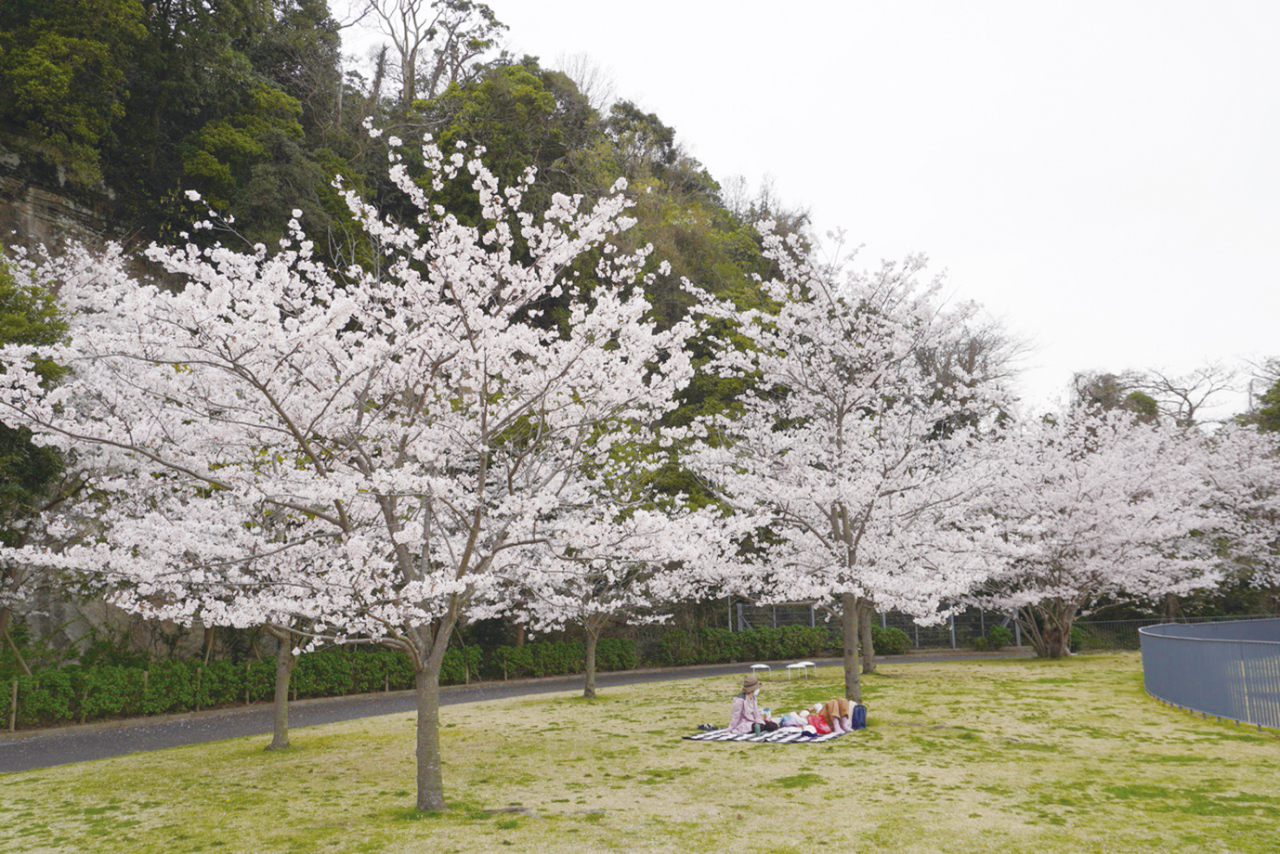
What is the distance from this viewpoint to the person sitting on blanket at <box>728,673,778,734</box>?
37.7 ft

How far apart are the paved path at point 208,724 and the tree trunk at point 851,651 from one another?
23.2 ft

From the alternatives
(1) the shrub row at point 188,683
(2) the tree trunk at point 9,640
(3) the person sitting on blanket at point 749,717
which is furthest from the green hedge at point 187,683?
(3) the person sitting on blanket at point 749,717

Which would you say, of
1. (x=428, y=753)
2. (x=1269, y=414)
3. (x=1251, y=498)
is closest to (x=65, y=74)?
(x=428, y=753)

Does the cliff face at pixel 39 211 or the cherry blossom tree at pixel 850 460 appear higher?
the cliff face at pixel 39 211

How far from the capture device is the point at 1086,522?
22078mm

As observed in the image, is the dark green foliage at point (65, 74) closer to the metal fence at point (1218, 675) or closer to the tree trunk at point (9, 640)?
the tree trunk at point (9, 640)

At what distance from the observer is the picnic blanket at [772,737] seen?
1088 cm

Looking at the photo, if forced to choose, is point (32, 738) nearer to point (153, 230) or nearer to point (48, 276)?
point (48, 276)

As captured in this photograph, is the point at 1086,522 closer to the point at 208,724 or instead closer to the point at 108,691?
the point at 208,724

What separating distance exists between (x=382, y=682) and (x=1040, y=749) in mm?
14592

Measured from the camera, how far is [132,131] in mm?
22375

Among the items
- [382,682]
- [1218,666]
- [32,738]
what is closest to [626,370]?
[1218,666]

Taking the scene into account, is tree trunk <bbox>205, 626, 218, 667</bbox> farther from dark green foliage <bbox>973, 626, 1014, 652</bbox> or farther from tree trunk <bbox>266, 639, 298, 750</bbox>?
dark green foliage <bbox>973, 626, 1014, 652</bbox>

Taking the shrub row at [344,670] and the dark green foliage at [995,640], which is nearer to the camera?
the shrub row at [344,670]
